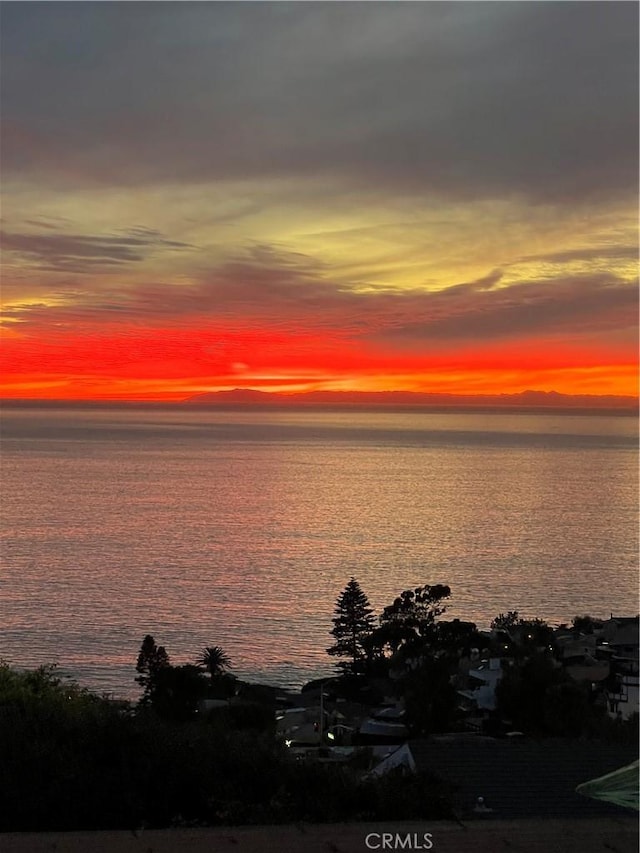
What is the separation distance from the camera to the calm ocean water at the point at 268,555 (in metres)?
27.1

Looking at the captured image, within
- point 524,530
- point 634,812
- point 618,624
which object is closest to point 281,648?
point 618,624

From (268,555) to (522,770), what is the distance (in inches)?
1387

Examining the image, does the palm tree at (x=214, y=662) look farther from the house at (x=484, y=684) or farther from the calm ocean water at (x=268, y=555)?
the house at (x=484, y=684)

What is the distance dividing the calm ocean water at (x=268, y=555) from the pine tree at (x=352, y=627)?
71 cm

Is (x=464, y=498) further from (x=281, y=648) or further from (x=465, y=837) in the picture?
(x=465, y=837)

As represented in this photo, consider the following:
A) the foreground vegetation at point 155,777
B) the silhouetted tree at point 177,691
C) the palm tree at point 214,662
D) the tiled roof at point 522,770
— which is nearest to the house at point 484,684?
the silhouetted tree at point 177,691

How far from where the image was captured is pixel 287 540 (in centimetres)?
4616

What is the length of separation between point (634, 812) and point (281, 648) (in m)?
23.5

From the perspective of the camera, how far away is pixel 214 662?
76.1ft

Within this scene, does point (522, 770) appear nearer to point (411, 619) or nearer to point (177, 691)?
point (177, 691)

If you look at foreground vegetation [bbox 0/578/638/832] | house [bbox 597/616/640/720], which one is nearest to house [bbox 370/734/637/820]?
foreground vegetation [bbox 0/578/638/832]

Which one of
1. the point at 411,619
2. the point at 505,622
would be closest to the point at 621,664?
the point at 505,622

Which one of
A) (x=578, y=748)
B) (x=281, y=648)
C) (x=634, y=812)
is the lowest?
(x=281, y=648)

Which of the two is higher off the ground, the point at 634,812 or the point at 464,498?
the point at 634,812
